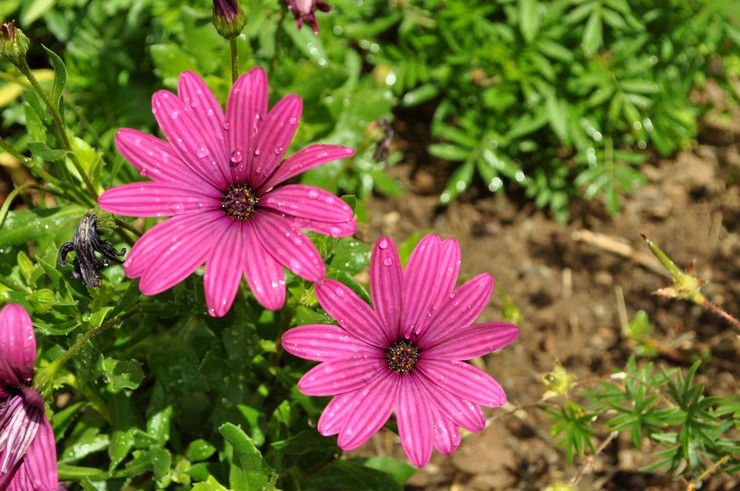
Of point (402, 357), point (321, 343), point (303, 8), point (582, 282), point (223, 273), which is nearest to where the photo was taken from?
point (223, 273)

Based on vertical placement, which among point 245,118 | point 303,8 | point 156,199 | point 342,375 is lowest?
point 342,375

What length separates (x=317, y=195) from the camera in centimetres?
144

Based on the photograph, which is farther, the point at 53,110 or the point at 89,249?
the point at 53,110

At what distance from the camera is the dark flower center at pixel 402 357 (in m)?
1.61

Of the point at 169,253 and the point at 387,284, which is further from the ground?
the point at 169,253

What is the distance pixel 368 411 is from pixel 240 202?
1.55 feet

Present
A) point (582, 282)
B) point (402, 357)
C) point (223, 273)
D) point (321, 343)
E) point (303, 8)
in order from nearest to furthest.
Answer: point (223, 273) < point (321, 343) < point (402, 357) < point (303, 8) < point (582, 282)

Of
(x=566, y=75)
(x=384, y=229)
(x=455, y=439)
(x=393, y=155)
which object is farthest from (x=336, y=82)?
(x=455, y=439)

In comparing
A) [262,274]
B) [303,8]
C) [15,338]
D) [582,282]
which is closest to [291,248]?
[262,274]

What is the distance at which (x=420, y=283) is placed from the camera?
1.56 m

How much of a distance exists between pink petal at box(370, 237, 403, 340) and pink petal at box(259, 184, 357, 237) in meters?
0.08

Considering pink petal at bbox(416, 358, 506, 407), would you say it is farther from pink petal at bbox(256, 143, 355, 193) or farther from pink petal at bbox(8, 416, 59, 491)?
pink petal at bbox(8, 416, 59, 491)

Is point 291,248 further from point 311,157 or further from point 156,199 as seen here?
point 156,199

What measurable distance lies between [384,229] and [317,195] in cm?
163
